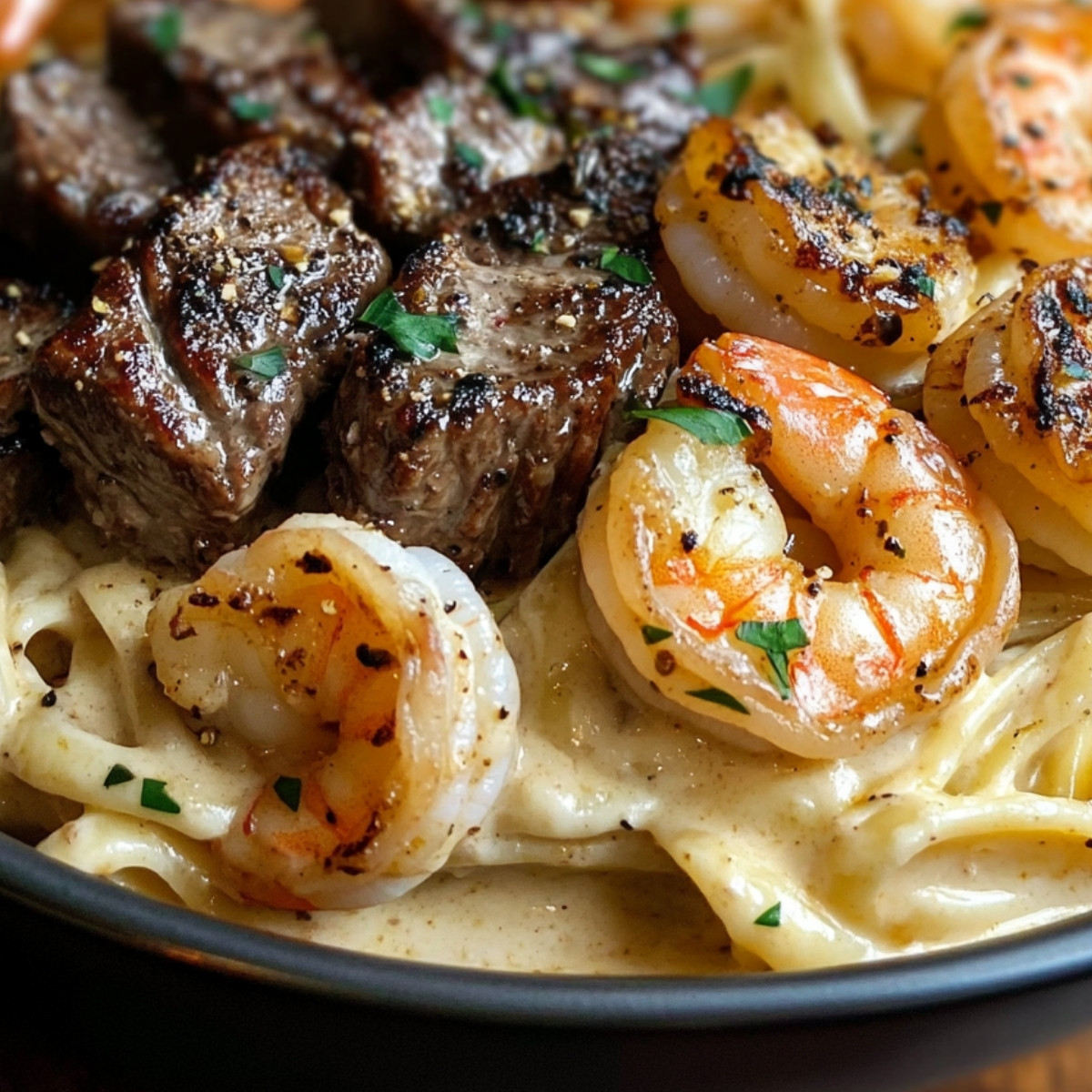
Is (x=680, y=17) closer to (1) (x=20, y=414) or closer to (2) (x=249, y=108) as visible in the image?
(2) (x=249, y=108)

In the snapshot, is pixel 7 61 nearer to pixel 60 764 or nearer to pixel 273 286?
pixel 273 286

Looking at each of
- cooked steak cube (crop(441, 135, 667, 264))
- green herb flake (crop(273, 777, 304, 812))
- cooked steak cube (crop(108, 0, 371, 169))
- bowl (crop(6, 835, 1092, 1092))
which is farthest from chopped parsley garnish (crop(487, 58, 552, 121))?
bowl (crop(6, 835, 1092, 1092))

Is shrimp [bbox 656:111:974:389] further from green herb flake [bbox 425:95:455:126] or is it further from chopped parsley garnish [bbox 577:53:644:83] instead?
chopped parsley garnish [bbox 577:53:644:83]

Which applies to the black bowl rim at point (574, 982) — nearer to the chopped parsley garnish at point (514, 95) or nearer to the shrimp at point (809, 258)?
the shrimp at point (809, 258)

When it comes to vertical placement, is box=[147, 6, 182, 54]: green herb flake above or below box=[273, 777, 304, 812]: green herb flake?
above

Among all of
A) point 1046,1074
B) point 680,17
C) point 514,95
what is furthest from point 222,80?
point 1046,1074

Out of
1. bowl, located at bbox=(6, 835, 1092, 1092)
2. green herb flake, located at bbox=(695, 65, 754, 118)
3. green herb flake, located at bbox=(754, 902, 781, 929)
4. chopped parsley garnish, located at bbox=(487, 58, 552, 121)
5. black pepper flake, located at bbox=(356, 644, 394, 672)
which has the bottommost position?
green herb flake, located at bbox=(754, 902, 781, 929)

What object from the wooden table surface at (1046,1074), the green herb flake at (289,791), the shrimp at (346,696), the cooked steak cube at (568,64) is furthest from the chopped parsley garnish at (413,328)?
the wooden table surface at (1046,1074)
